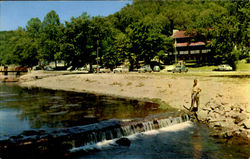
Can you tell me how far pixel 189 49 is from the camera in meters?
91.7

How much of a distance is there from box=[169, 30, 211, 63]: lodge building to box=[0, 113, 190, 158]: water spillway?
2880 inches

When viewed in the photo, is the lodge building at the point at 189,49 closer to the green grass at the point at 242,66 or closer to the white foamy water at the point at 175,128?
the green grass at the point at 242,66

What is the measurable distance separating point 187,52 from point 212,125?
2994 inches

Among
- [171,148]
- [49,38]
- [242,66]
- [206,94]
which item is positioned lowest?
[171,148]

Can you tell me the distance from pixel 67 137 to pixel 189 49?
8278 cm

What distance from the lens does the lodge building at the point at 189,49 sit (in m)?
88.4

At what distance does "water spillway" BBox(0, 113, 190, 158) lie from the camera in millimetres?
13758

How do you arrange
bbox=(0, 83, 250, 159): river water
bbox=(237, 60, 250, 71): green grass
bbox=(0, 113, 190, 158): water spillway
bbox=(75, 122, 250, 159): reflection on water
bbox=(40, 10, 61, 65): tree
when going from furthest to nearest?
bbox=(40, 10, 61, 65): tree, bbox=(237, 60, 250, 71): green grass, bbox=(0, 83, 250, 159): river water, bbox=(75, 122, 250, 159): reflection on water, bbox=(0, 113, 190, 158): water spillway

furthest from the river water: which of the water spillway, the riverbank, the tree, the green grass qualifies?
the tree

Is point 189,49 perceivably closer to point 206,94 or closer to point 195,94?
point 206,94

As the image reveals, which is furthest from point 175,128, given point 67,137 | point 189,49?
point 189,49

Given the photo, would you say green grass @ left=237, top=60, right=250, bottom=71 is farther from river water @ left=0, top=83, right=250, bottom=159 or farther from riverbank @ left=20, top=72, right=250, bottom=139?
river water @ left=0, top=83, right=250, bottom=159

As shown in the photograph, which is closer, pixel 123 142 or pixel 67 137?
pixel 67 137

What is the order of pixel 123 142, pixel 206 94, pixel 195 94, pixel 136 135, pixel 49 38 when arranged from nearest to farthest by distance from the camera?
pixel 123 142 < pixel 136 135 < pixel 195 94 < pixel 206 94 < pixel 49 38
